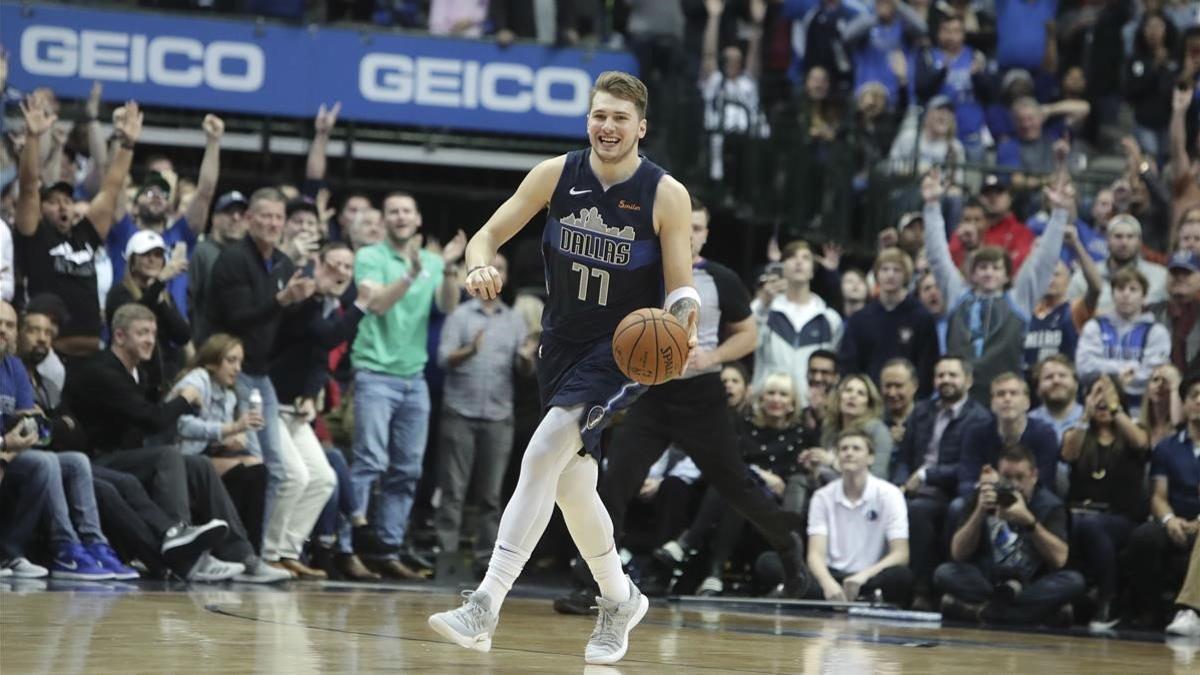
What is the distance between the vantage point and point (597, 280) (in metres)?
7.58

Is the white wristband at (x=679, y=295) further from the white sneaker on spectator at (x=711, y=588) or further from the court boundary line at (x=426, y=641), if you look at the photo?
the white sneaker on spectator at (x=711, y=588)

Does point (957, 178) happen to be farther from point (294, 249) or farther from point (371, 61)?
point (294, 249)

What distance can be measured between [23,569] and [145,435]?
132 centimetres

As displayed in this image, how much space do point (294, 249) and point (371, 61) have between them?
3.91 m

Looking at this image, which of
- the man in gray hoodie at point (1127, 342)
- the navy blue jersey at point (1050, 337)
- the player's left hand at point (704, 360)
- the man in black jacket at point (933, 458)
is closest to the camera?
the player's left hand at point (704, 360)

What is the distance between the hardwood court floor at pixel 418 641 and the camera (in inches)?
268

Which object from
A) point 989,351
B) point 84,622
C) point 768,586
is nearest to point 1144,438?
A: point 989,351

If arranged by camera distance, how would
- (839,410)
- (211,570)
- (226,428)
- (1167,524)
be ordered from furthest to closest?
1. (839,410)
2. (226,428)
3. (1167,524)
4. (211,570)

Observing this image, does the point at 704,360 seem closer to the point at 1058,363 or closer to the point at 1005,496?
the point at 1005,496

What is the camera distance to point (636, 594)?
25.2 feet

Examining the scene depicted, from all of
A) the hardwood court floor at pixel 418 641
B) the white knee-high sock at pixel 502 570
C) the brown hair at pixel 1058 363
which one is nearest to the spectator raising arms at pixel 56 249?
the hardwood court floor at pixel 418 641

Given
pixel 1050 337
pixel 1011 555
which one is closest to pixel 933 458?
pixel 1011 555

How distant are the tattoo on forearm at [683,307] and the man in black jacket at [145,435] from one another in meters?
4.79

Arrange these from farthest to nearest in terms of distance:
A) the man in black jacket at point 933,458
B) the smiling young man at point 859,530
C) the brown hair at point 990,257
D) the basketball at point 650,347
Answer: the brown hair at point 990,257
the man in black jacket at point 933,458
the smiling young man at point 859,530
the basketball at point 650,347
